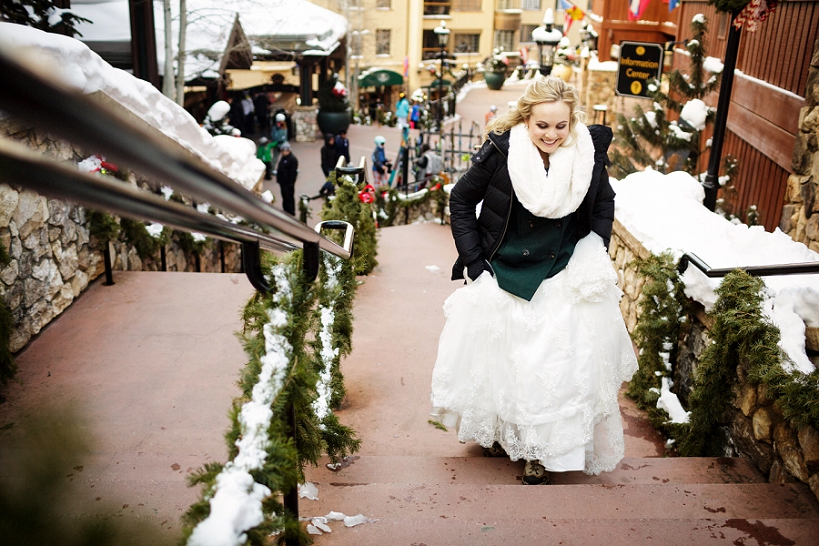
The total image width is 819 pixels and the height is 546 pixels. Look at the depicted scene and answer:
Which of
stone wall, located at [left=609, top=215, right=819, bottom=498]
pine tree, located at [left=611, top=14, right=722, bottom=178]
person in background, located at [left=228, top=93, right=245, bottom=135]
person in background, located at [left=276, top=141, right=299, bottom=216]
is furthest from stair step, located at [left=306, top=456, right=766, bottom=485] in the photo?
person in background, located at [left=228, top=93, right=245, bottom=135]

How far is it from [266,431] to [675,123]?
8.07m

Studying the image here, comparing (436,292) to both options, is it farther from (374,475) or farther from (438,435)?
(374,475)

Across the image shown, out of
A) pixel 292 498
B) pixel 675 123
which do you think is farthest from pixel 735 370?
pixel 675 123

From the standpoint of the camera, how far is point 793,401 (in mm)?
2775

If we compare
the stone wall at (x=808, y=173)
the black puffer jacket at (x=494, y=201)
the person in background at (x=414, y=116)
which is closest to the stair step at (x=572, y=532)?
the black puffer jacket at (x=494, y=201)

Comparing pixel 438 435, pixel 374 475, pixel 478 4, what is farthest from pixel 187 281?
pixel 478 4

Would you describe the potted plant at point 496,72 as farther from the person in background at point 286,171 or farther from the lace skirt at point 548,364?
the lace skirt at point 548,364

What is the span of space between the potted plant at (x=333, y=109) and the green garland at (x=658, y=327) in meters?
17.1

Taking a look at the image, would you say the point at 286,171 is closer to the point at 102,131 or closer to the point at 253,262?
the point at 253,262

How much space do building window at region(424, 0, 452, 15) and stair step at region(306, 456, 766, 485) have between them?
149 feet

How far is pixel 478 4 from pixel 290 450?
48.5 metres

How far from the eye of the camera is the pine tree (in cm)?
790

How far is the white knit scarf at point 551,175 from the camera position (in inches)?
114

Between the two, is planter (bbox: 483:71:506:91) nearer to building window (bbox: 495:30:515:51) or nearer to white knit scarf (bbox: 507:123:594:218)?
building window (bbox: 495:30:515:51)
